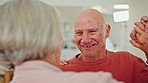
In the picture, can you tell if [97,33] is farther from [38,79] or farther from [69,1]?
[69,1]

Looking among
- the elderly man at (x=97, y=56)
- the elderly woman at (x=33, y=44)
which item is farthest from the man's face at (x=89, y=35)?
the elderly woman at (x=33, y=44)

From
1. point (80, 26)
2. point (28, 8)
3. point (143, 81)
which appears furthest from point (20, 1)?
point (143, 81)

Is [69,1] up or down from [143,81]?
up

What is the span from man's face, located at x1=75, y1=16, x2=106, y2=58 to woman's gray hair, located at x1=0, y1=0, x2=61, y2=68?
Result: 0.76 m

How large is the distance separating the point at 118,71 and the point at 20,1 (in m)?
0.86

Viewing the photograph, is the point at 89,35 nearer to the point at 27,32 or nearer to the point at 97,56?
the point at 97,56

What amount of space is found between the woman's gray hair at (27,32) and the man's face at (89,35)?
76 cm

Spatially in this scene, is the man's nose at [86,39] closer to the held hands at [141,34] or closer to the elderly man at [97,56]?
the elderly man at [97,56]

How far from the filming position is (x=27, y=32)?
0.87 metres

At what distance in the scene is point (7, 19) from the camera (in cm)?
89

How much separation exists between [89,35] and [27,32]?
2.81 feet

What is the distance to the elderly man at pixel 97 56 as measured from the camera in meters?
1.59

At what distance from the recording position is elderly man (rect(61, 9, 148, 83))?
1591 millimetres

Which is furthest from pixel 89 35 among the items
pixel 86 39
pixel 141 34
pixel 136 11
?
pixel 136 11
